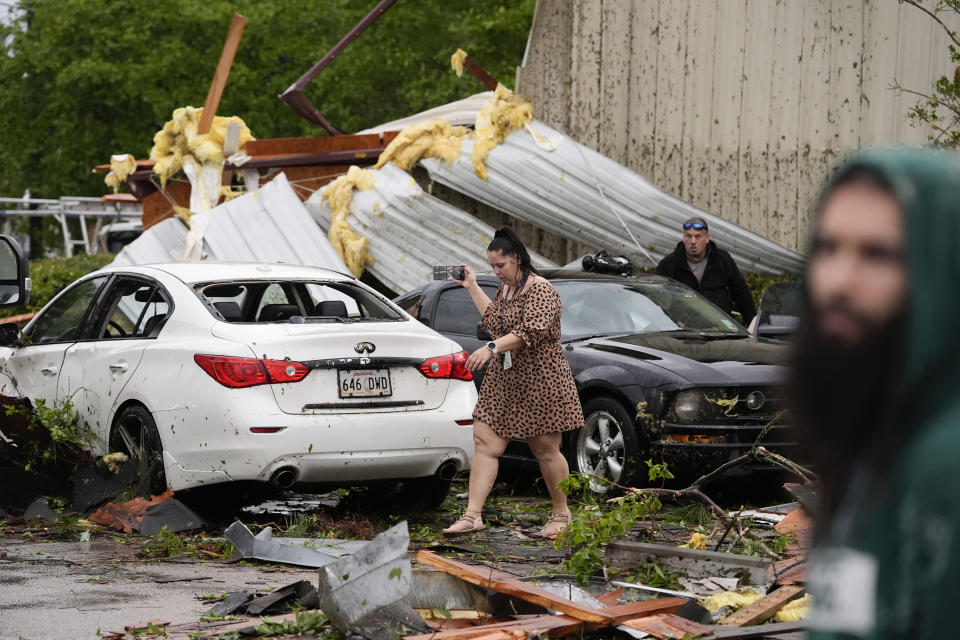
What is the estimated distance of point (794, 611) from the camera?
5.21 metres

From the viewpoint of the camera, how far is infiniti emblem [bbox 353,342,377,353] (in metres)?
7.65

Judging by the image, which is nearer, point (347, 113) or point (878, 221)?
point (878, 221)

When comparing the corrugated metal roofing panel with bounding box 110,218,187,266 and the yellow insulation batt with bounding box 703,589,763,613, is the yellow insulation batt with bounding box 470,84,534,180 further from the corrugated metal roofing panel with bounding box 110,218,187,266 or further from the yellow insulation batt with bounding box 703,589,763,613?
the yellow insulation batt with bounding box 703,589,763,613

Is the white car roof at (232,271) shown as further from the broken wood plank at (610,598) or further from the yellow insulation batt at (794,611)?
the yellow insulation batt at (794,611)

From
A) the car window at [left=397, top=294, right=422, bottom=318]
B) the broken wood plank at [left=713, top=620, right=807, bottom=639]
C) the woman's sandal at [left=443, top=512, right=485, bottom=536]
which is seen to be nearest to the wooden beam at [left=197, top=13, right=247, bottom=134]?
the car window at [left=397, top=294, right=422, bottom=318]

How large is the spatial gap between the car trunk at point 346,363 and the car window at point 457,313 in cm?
221

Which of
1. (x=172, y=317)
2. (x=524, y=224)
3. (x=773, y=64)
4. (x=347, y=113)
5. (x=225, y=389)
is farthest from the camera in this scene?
(x=347, y=113)

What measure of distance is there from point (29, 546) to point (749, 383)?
4.33 meters

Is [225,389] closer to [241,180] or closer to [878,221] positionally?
[878,221]

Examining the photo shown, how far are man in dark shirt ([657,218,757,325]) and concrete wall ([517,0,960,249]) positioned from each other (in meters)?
3.19

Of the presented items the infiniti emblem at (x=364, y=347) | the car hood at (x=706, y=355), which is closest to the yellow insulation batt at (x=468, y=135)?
the car hood at (x=706, y=355)

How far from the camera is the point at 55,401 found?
8547 mm

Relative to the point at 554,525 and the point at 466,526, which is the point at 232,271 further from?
the point at 554,525

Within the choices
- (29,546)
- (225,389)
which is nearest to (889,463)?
(225,389)
